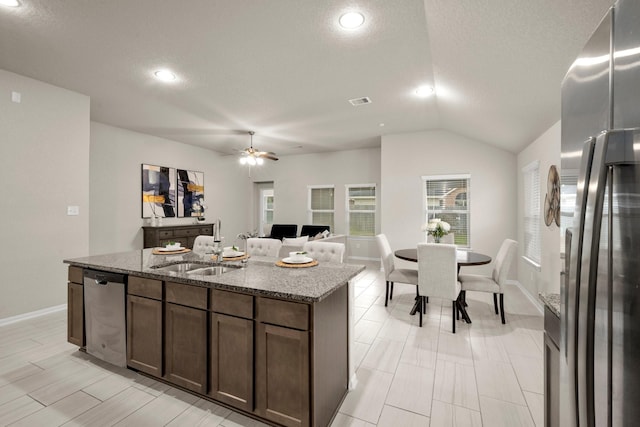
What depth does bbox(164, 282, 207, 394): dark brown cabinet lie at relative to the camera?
1.92m

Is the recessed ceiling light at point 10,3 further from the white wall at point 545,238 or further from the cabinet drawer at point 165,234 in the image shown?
the white wall at point 545,238

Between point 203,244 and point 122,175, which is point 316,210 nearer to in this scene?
point 122,175

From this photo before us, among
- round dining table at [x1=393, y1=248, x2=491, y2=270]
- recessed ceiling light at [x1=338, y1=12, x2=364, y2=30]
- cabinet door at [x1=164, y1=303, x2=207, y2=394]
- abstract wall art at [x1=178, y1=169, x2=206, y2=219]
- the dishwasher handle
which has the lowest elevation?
cabinet door at [x1=164, y1=303, x2=207, y2=394]

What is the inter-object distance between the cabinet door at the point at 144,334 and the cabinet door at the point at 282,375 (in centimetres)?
90

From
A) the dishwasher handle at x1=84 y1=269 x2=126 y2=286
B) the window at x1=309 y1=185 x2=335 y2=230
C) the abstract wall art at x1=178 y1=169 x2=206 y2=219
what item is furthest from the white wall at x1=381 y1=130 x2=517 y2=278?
the dishwasher handle at x1=84 y1=269 x2=126 y2=286

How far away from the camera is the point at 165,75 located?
3375 millimetres

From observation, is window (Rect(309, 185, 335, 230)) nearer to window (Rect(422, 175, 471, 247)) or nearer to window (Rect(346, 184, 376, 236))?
window (Rect(346, 184, 376, 236))

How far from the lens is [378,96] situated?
3.96 metres

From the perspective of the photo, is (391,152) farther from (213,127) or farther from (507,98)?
(213,127)

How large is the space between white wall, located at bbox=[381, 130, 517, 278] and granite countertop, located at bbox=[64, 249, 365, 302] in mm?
3858

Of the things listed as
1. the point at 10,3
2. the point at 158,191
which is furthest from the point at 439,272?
the point at 158,191

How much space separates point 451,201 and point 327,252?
3.82 metres

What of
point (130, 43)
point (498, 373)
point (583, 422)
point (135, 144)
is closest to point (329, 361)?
point (583, 422)

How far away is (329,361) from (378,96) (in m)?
3.44
